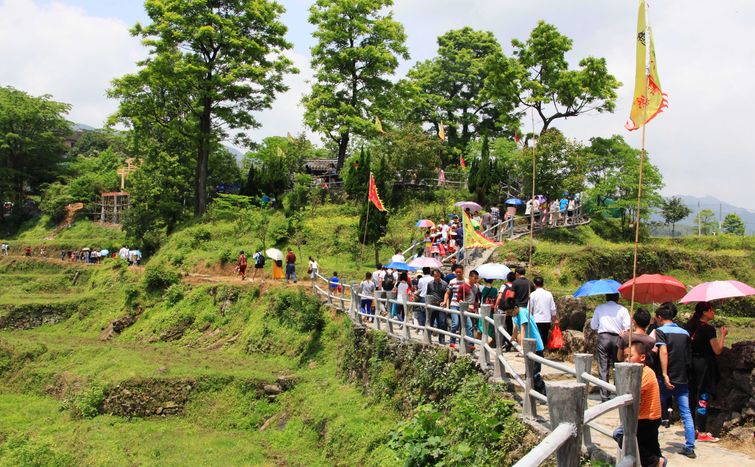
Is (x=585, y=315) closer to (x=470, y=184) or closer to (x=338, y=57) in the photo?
(x=470, y=184)

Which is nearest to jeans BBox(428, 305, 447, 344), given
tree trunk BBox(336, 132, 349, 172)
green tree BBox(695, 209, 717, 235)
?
tree trunk BBox(336, 132, 349, 172)

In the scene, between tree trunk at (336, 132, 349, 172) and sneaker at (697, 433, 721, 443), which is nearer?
sneaker at (697, 433, 721, 443)

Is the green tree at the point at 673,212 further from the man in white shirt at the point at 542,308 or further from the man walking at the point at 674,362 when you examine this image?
the man walking at the point at 674,362

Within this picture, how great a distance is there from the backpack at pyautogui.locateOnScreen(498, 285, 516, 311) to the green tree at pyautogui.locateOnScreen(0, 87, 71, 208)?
50.9 metres

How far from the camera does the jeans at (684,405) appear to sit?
24.7 ft

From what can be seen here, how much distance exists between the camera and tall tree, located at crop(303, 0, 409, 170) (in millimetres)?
36656

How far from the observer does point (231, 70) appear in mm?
35656

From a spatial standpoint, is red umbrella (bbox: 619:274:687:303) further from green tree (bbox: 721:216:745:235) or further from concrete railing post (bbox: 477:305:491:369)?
green tree (bbox: 721:216:745:235)

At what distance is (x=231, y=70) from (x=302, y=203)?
8.63 metres

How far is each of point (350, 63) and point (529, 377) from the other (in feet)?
105

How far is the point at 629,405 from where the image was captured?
16.4 feet

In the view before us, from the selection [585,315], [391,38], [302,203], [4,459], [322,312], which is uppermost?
[391,38]

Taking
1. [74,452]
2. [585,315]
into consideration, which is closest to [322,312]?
[74,452]

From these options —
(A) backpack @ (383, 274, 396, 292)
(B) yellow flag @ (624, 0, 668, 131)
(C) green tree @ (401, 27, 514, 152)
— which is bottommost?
(A) backpack @ (383, 274, 396, 292)
